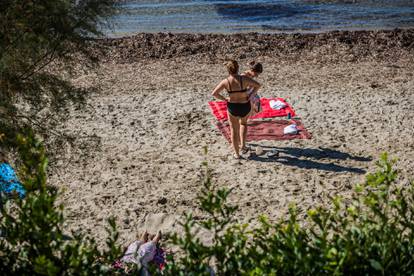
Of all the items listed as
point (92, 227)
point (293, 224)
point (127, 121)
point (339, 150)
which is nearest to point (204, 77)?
point (127, 121)

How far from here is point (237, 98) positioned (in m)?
9.90

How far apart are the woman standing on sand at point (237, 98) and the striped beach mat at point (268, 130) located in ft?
2.57

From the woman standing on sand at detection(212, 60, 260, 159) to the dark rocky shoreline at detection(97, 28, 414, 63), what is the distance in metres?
6.95

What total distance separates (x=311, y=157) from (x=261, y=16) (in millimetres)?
15213

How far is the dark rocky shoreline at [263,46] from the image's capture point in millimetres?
17203

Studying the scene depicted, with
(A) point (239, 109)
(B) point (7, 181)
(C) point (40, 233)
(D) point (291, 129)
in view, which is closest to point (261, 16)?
(D) point (291, 129)

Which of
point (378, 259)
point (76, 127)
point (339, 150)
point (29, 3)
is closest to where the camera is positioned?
point (378, 259)

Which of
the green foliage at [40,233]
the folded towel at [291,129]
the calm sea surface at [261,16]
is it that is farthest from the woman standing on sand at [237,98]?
the calm sea surface at [261,16]

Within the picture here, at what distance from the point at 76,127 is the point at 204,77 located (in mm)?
4425

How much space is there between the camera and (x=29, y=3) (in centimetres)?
743

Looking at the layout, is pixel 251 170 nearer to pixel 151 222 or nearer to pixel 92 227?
pixel 151 222

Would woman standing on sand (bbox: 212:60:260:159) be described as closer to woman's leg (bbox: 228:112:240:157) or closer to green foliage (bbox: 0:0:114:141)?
woman's leg (bbox: 228:112:240:157)

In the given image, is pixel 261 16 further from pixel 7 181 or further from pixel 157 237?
pixel 7 181

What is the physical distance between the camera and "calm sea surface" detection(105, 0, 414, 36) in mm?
23047
